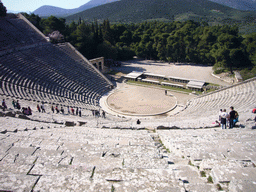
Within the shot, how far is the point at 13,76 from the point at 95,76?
1326 cm

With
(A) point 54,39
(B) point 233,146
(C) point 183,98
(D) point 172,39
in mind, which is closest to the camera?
(B) point 233,146

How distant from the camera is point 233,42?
3691 cm

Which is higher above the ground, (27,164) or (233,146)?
(27,164)

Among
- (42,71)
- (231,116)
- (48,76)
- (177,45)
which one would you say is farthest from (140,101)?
(177,45)

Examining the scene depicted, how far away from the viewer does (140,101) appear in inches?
1038

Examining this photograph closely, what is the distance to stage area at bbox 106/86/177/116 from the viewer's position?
23484 millimetres

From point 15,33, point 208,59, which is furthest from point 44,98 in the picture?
point 208,59

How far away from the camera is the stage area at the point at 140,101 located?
23.5 m

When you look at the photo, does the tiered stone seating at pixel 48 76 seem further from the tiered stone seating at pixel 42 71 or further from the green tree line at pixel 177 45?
the green tree line at pixel 177 45

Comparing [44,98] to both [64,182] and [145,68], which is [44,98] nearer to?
[64,182]

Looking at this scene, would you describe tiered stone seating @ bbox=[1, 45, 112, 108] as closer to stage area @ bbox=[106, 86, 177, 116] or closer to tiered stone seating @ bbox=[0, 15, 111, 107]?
tiered stone seating @ bbox=[0, 15, 111, 107]

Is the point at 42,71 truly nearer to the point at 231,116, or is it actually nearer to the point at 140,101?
the point at 140,101

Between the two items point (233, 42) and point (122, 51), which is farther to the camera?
point (122, 51)

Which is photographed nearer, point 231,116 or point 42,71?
point 231,116
